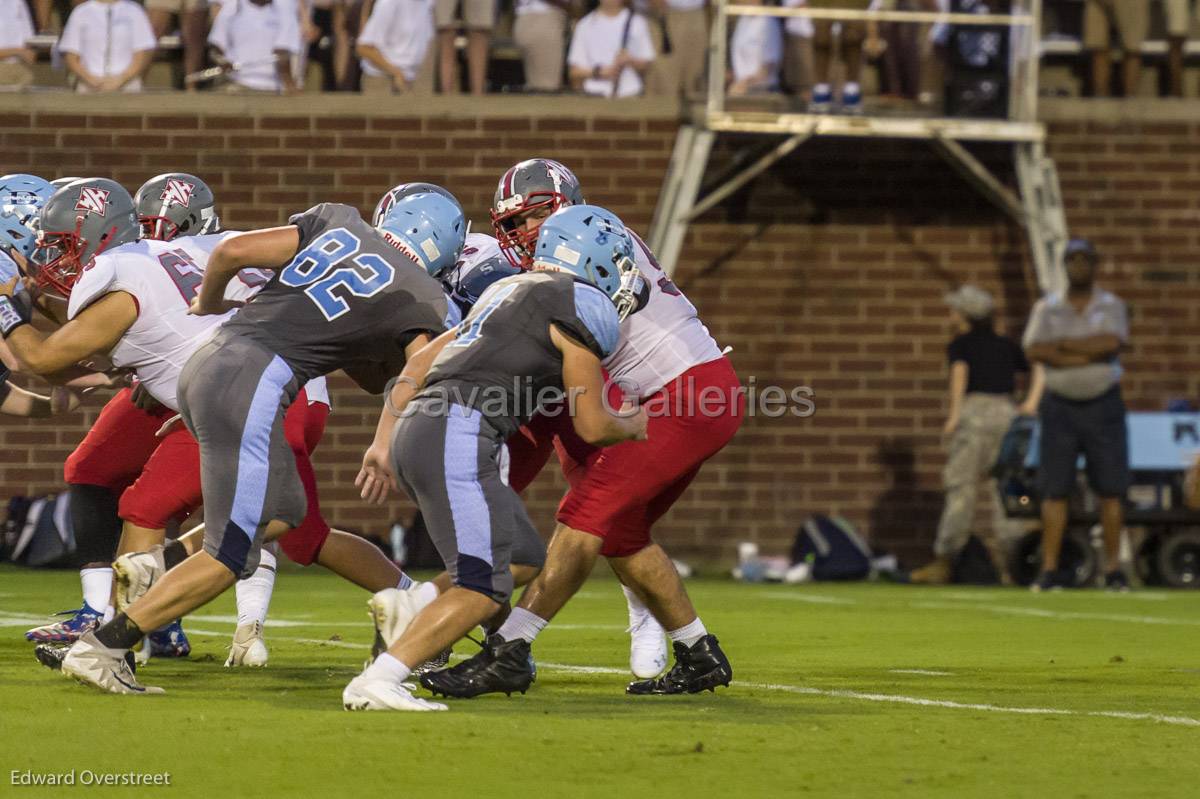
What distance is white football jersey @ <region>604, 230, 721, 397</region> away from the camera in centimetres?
725

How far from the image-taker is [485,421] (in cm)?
636

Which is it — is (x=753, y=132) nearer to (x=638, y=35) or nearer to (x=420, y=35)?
(x=638, y=35)

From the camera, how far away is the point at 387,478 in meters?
6.66

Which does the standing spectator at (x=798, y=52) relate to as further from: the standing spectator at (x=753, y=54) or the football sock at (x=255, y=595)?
the football sock at (x=255, y=595)

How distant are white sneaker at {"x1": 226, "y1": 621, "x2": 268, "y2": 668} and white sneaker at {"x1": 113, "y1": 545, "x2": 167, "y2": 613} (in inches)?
42.9

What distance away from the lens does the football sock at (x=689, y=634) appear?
7.22 m

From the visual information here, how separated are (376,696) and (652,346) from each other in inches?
70.4

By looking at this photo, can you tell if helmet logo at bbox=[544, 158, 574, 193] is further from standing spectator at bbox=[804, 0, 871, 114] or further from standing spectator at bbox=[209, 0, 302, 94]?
standing spectator at bbox=[209, 0, 302, 94]

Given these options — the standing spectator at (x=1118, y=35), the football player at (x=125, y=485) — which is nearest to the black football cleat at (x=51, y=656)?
the football player at (x=125, y=485)

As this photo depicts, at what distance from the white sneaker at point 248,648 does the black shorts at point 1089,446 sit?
7.67 m

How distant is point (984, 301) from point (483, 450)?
9617 millimetres

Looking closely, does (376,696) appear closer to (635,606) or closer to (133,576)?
(133,576)
